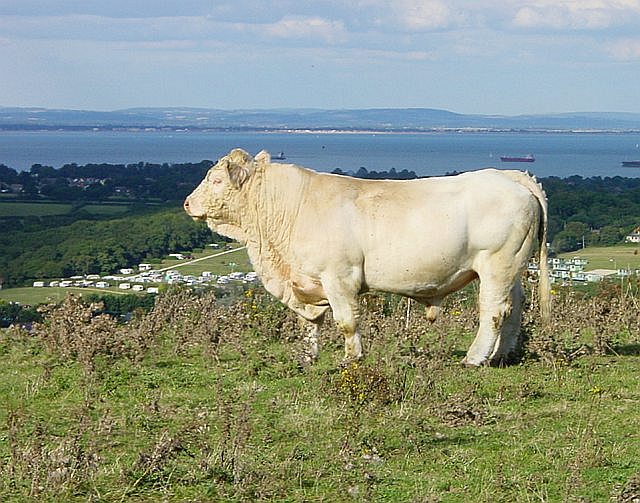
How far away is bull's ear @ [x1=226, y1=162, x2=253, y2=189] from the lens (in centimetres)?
1088

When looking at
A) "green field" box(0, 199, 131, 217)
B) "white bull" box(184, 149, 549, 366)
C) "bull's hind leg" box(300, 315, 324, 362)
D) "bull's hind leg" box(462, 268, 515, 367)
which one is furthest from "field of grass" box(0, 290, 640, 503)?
"green field" box(0, 199, 131, 217)

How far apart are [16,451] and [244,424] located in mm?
1435

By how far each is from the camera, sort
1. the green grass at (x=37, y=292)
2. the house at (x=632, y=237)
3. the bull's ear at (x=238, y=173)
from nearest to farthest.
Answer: the bull's ear at (x=238, y=173)
the green grass at (x=37, y=292)
the house at (x=632, y=237)

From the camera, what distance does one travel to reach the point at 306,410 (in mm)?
8648

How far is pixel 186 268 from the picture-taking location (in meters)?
27.0

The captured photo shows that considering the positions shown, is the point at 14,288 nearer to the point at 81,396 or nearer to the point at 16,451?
the point at 81,396

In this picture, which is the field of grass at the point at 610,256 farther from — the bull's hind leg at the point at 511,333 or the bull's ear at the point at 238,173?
the bull's ear at the point at 238,173

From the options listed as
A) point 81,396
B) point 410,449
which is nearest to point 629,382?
point 410,449

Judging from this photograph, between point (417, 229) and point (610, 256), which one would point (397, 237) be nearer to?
point (417, 229)

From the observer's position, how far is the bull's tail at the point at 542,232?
10.6 metres

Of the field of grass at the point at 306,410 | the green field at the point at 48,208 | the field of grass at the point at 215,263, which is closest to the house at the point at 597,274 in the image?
the field of grass at the point at 306,410

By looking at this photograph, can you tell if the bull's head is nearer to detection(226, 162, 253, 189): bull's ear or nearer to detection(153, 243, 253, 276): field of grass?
detection(226, 162, 253, 189): bull's ear

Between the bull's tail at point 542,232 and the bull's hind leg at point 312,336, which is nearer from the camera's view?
the bull's tail at point 542,232

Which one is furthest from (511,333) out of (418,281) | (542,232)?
(418,281)
